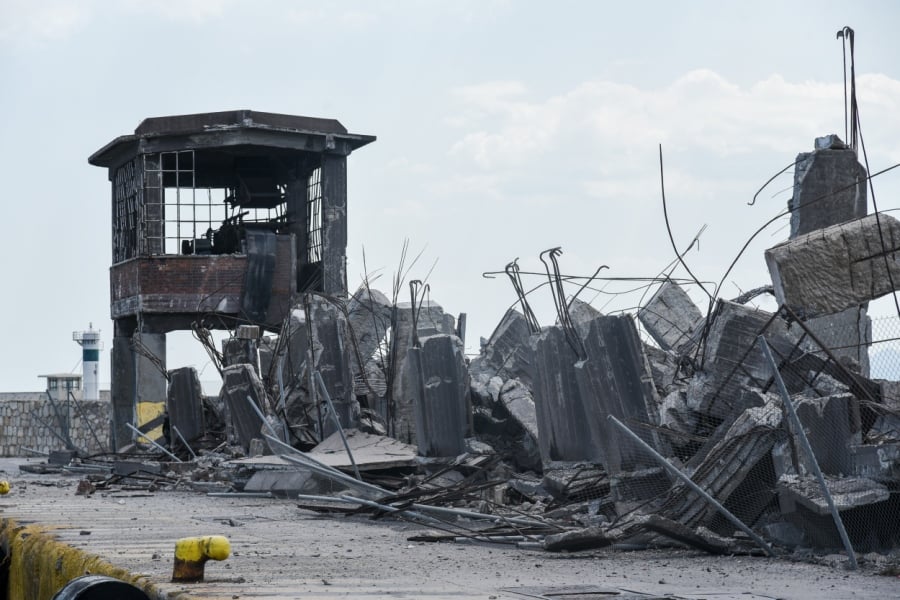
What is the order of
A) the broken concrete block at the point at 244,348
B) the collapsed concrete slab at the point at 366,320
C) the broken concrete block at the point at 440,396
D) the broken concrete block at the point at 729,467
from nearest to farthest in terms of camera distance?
the broken concrete block at the point at 729,467, the broken concrete block at the point at 440,396, the collapsed concrete slab at the point at 366,320, the broken concrete block at the point at 244,348

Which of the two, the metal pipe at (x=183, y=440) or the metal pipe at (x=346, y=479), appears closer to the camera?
the metal pipe at (x=346, y=479)

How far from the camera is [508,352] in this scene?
19.3m

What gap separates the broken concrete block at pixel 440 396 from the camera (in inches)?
584

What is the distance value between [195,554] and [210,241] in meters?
27.5

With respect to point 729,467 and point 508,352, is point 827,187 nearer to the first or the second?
point 729,467

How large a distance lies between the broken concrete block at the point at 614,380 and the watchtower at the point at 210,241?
17924mm

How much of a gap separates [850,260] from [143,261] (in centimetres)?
2225

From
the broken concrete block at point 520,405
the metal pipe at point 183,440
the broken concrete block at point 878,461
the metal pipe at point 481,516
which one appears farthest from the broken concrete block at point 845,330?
the metal pipe at point 183,440

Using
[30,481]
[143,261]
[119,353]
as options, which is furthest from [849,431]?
[119,353]

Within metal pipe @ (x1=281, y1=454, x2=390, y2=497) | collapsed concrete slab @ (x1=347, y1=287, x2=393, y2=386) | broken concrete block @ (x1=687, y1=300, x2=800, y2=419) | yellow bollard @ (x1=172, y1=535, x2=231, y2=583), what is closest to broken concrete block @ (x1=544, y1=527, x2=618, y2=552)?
broken concrete block @ (x1=687, y1=300, x2=800, y2=419)

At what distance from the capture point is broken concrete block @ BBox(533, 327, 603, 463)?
12.8 meters

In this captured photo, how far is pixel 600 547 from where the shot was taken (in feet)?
30.8

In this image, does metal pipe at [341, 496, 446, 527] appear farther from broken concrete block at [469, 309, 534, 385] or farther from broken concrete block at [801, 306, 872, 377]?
broken concrete block at [469, 309, 534, 385]

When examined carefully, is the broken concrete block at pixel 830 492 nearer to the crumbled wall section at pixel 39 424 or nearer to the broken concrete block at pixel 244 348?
the broken concrete block at pixel 244 348
